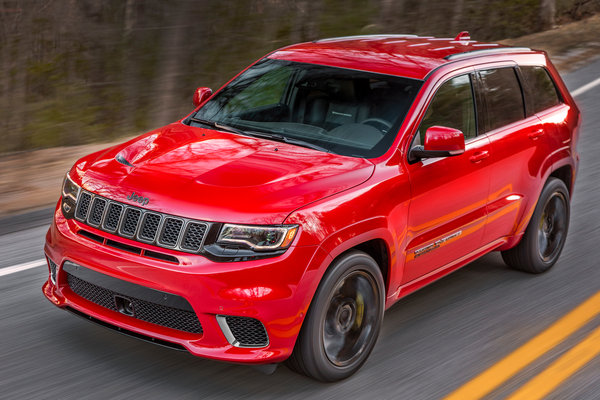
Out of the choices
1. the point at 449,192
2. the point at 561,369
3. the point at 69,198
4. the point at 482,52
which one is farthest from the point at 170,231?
the point at 482,52

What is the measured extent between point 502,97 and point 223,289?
2946 mm

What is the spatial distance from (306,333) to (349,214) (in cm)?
67

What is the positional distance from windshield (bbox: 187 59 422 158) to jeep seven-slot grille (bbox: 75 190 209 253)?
1199 millimetres

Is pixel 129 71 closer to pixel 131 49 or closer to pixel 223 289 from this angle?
pixel 131 49

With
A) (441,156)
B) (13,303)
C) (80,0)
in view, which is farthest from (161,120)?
(441,156)

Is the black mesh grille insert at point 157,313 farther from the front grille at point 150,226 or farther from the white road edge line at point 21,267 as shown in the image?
the white road edge line at point 21,267

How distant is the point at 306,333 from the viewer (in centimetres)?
434

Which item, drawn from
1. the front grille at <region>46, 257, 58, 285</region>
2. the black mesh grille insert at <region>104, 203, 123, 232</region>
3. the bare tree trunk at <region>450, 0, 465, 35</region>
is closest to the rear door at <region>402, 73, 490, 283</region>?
the black mesh grille insert at <region>104, 203, 123, 232</region>

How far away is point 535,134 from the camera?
6.30 meters

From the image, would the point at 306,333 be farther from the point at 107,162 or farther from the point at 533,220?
the point at 533,220

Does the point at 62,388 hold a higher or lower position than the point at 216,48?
higher

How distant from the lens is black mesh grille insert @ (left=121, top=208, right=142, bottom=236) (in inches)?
169

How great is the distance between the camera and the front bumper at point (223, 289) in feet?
13.5

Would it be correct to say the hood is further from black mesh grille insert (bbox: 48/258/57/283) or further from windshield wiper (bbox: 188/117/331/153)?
black mesh grille insert (bbox: 48/258/57/283)
